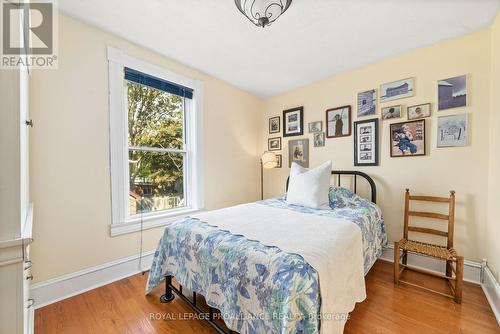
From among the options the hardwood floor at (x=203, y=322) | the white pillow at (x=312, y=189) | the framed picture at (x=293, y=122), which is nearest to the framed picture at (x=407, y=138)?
the white pillow at (x=312, y=189)

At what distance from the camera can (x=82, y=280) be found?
6.16 feet

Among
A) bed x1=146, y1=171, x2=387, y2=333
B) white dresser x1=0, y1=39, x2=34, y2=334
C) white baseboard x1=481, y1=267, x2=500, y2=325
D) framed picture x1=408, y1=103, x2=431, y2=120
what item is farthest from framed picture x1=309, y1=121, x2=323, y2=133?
white dresser x1=0, y1=39, x2=34, y2=334

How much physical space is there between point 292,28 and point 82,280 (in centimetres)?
303

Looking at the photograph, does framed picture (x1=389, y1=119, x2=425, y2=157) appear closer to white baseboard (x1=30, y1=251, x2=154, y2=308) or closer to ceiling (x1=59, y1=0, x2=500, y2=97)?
ceiling (x1=59, y1=0, x2=500, y2=97)

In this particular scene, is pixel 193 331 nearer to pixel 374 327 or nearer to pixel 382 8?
pixel 374 327

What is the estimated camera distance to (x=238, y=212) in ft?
6.70

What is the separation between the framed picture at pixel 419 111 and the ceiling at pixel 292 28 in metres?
0.65

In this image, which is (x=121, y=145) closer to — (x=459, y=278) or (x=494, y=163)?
(x=459, y=278)

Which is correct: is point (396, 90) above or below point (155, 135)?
above

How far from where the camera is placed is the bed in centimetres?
102

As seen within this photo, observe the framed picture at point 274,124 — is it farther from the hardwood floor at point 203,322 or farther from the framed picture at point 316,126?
the hardwood floor at point 203,322

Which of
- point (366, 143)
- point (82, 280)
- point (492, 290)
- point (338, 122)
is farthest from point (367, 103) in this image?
point (82, 280)

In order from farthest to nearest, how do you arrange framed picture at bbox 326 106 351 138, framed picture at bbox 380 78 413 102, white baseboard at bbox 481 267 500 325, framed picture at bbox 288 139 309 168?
framed picture at bbox 288 139 309 168
framed picture at bbox 326 106 351 138
framed picture at bbox 380 78 413 102
white baseboard at bbox 481 267 500 325

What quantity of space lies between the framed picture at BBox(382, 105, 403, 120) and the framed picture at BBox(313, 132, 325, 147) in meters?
0.79
